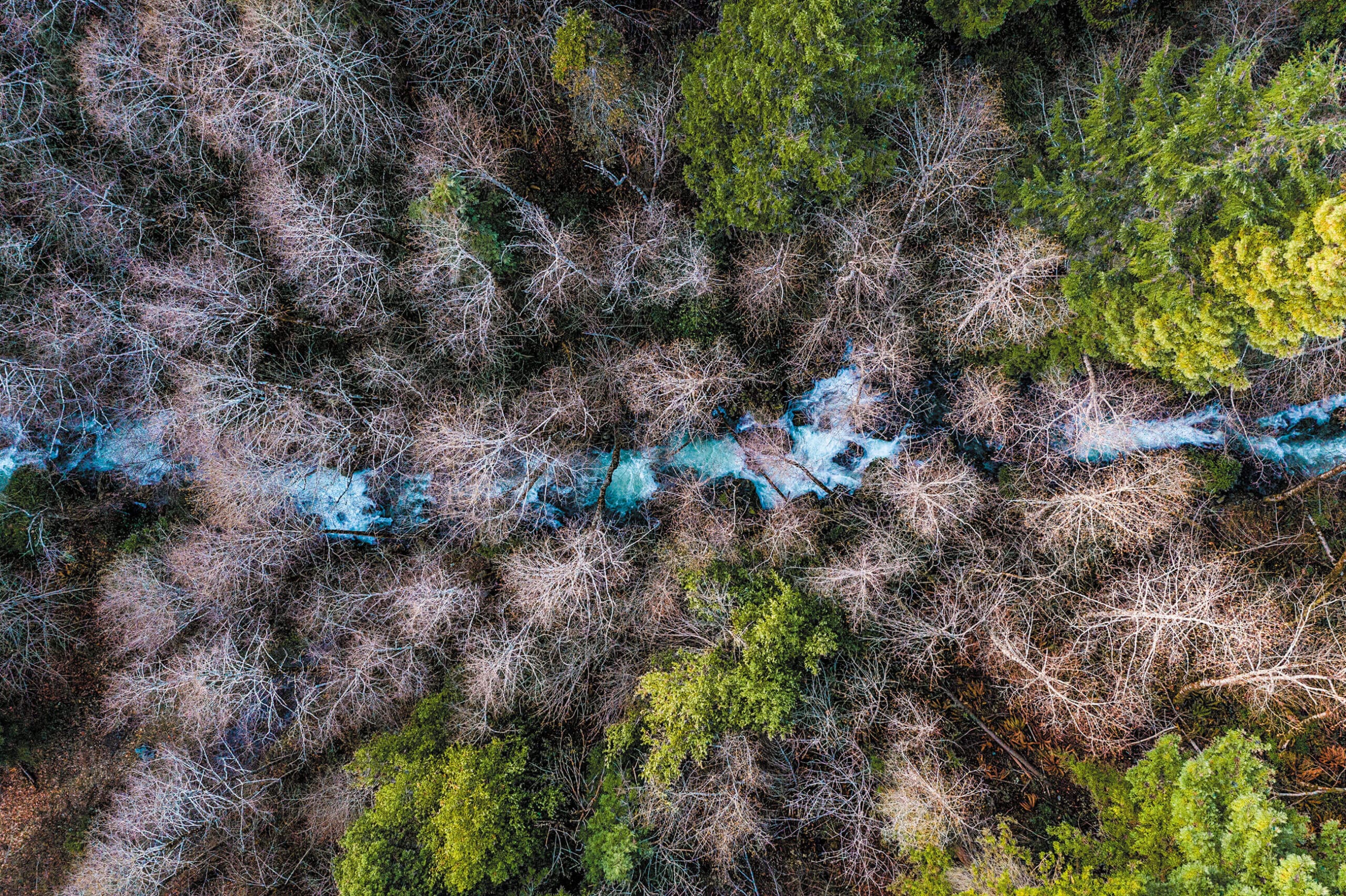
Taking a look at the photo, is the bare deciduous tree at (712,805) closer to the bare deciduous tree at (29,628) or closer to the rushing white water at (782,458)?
the rushing white water at (782,458)

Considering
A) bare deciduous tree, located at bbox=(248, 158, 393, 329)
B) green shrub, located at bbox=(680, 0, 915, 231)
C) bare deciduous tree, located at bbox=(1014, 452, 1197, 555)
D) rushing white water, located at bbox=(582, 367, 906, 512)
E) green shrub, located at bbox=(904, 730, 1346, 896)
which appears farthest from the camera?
rushing white water, located at bbox=(582, 367, 906, 512)

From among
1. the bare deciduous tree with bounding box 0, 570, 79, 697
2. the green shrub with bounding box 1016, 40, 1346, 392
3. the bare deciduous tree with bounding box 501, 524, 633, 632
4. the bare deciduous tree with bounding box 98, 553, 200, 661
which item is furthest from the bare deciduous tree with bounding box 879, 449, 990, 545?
the bare deciduous tree with bounding box 0, 570, 79, 697

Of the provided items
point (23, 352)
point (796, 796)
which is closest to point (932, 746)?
point (796, 796)

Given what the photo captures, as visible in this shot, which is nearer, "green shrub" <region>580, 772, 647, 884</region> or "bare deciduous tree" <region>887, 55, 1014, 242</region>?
"green shrub" <region>580, 772, 647, 884</region>

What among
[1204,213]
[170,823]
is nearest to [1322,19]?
[1204,213]

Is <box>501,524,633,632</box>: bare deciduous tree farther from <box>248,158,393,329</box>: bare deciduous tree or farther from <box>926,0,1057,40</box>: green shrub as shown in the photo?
<box>926,0,1057,40</box>: green shrub

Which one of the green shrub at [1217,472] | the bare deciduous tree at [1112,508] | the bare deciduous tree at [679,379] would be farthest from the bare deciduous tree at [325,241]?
the green shrub at [1217,472]

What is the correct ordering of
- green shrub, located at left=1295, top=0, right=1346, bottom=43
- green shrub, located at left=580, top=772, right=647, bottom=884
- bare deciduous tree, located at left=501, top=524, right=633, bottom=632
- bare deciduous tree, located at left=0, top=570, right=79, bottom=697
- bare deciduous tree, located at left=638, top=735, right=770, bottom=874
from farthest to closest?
bare deciduous tree, located at left=0, top=570, right=79, bottom=697
bare deciduous tree, located at left=501, top=524, right=633, bottom=632
bare deciduous tree, located at left=638, top=735, right=770, bottom=874
green shrub, located at left=580, top=772, right=647, bottom=884
green shrub, located at left=1295, top=0, right=1346, bottom=43
